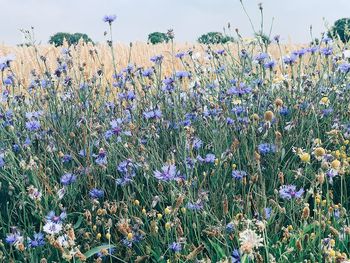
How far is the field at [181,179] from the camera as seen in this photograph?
236 centimetres

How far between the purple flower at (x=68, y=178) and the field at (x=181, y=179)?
0.04 ft

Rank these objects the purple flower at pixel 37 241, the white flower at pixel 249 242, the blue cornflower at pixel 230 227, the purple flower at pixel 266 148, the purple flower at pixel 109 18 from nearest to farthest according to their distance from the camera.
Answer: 1. the white flower at pixel 249 242
2. the blue cornflower at pixel 230 227
3. the purple flower at pixel 37 241
4. the purple flower at pixel 266 148
5. the purple flower at pixel 109 18

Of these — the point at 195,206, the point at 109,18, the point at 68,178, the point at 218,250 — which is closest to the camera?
the point at 218,250

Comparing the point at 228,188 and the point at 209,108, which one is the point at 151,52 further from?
the point at 228,188

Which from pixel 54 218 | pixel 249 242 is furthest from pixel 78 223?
pixel 249 242

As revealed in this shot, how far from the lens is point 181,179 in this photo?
7.97 feet

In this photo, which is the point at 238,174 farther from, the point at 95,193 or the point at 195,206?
the point at 95,193

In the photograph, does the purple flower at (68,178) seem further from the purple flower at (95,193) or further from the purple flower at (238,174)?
the purple flower at (238,174)

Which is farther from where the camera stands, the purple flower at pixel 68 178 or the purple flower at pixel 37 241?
the purple flower at pixel 68 178

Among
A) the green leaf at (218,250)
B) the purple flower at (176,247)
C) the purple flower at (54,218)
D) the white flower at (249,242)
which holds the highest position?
the white flower at (249,242)

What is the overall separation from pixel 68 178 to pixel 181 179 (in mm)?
672

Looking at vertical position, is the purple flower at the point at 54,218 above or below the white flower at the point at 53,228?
below

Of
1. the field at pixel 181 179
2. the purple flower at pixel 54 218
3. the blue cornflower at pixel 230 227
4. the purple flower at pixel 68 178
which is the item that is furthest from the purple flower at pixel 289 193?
the purple flower at pixel 68 178

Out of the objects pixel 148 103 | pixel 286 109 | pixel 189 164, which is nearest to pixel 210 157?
pixel 189 164
